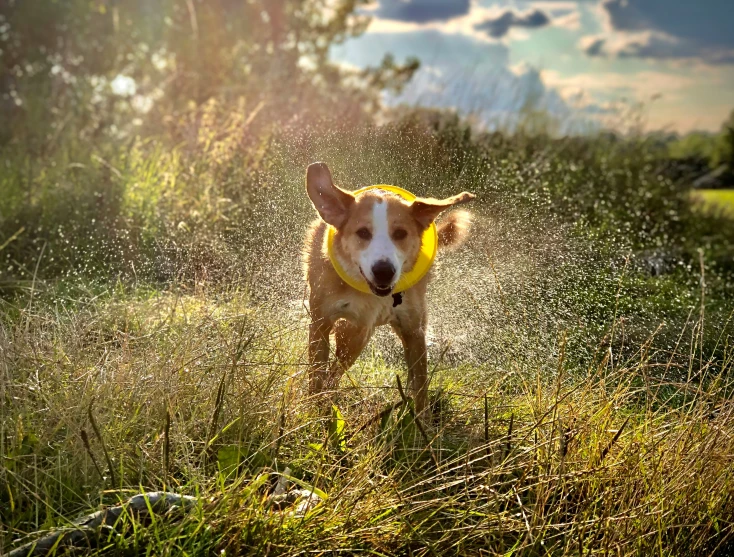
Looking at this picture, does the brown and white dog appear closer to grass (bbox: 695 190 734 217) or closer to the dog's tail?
the dog's tail

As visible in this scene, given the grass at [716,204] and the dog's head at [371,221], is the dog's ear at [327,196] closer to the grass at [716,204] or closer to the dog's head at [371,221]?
the dog's head at [371,221]

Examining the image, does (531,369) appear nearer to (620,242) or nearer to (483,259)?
(483,259)

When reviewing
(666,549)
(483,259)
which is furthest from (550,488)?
(483,259)

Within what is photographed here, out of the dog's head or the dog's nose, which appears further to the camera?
the dog's head

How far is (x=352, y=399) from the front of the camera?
144 inches

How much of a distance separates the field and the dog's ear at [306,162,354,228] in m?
0.63

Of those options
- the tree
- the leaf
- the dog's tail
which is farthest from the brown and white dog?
the tree

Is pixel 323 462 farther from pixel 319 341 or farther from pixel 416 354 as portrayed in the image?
pixel 416 354

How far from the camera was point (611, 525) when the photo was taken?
8.70ft

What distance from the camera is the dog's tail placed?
4.62 metres

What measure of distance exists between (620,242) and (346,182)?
2862 millimetres

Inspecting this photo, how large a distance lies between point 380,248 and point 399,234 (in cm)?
26

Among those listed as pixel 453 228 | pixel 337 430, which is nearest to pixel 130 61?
pixel 453 228

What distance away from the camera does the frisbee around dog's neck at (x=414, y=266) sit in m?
4.03
